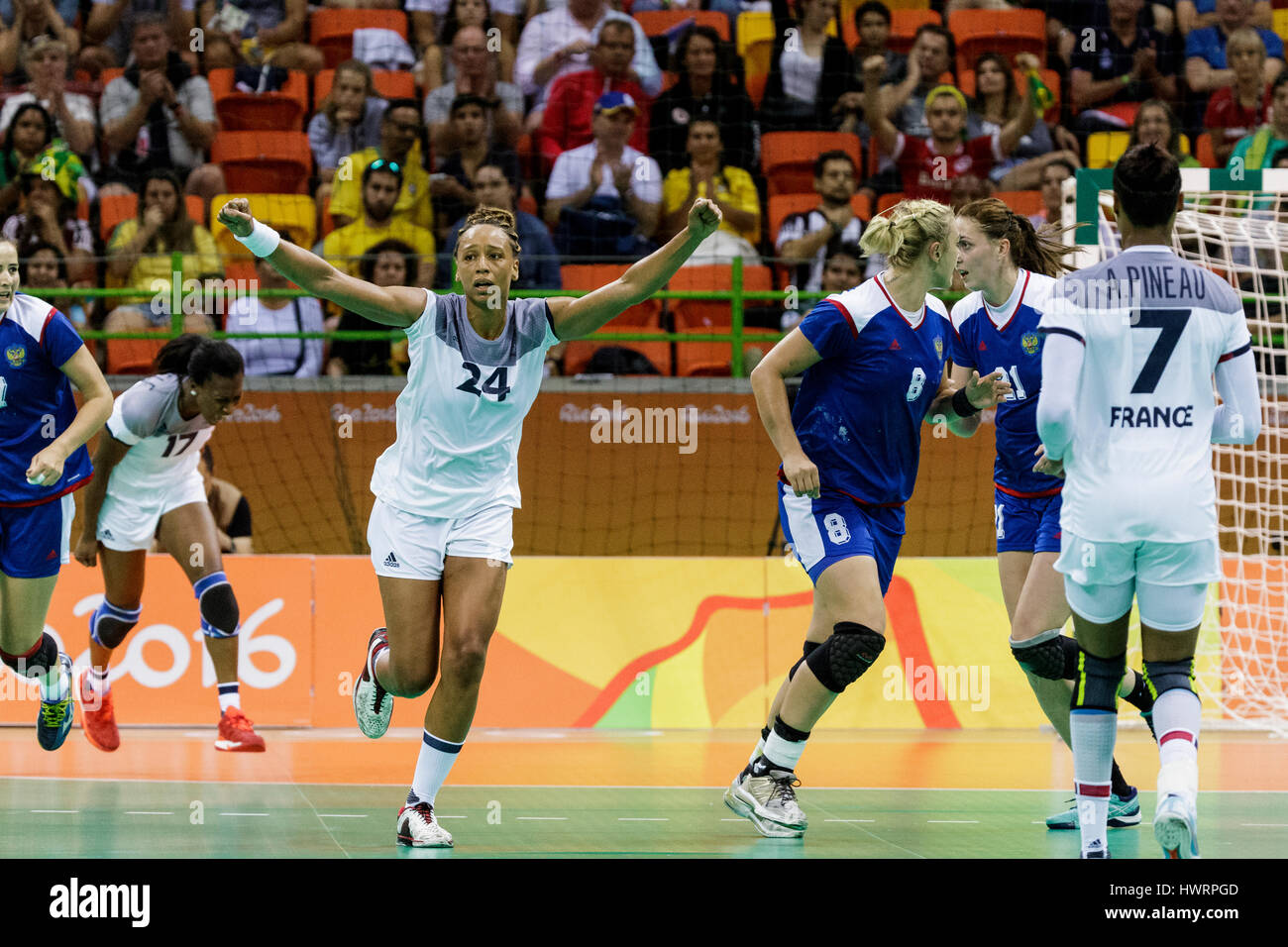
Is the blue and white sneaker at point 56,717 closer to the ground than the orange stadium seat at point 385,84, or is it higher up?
closer to the ground

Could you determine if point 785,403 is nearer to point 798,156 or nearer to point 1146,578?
point 1146,578

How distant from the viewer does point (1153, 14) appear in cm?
1509

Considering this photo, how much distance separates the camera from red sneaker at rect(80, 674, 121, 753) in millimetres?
8047

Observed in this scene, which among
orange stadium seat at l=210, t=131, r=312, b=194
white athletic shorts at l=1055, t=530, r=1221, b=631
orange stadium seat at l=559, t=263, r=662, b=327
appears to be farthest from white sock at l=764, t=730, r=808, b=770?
orange stadium seat at l=210, t=131, r=312, b=194

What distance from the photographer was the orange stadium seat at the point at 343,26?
14.9m

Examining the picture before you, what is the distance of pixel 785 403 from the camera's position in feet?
19.1

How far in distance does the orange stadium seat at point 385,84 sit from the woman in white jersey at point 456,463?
9219 millimetres

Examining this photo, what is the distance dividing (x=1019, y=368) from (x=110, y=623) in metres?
5.14

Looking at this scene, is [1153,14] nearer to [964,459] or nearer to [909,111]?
[909,111]

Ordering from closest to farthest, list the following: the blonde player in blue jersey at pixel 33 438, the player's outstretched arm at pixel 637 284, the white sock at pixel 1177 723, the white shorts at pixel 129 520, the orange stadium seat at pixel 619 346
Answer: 1. the white sock at pixel 1177 723
2. the player's outstretched arm at pixel 637 284
3. the blonde player in blue jersey at pixel 33 438
4. the white shorts at pixel 129 520
5. the orange stadium seat at pixel 619 346

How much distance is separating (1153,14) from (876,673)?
8515mm

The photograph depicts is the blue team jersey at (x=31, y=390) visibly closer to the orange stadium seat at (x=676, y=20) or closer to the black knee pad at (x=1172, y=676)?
the black knee pad at (x=1172, y=676)

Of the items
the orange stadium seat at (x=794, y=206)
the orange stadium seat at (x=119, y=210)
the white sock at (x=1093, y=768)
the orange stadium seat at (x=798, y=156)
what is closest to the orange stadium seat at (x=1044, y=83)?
the orange stadium seat at (x=798, y=156)

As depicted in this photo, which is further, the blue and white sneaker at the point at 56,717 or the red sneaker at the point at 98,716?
the red sneaker at the point at 98,716
